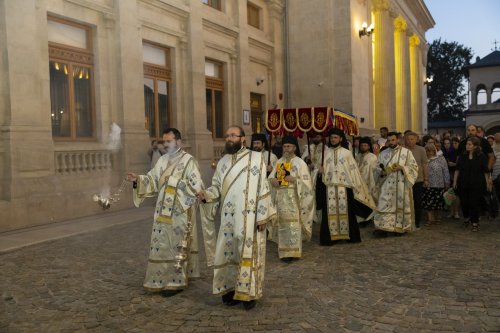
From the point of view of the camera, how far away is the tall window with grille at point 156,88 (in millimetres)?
13883

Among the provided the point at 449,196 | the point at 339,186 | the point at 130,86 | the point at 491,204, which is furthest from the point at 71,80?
the point at 491,204

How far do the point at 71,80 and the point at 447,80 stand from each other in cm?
6496

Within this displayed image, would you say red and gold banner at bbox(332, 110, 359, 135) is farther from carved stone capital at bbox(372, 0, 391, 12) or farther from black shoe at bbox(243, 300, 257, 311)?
carved stone capital at bbox(372, 0, 391, 12)

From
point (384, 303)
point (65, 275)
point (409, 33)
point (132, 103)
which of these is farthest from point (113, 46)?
point (409, 33)

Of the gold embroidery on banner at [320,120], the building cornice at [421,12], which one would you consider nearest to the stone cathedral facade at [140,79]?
the gold embroidery on banner at [320,120]

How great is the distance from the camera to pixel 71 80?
11336mm

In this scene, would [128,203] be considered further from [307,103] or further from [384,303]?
[307,103]

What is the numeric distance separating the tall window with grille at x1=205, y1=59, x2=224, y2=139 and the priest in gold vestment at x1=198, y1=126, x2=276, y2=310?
11.8 m

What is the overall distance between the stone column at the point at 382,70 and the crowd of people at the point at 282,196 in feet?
43.7

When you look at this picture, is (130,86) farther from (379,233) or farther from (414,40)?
(414,40)

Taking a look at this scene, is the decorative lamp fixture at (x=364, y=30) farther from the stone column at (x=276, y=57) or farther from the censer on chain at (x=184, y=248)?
the censer on chain at (x=184, y=248)

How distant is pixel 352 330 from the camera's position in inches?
171

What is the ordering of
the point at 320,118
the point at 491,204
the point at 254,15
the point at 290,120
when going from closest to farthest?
the point at 320,118 < the point at 290,120 < the point at 491,204 < the point at 254,15

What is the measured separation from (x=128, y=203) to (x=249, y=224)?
8.13 m
